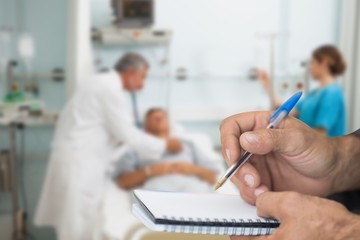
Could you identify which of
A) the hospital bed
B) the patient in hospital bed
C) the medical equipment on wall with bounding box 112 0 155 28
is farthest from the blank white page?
the medical equipment on wall with bounding box 112 0 155 28

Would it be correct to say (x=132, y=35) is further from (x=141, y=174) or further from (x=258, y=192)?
(x=258, y=192)

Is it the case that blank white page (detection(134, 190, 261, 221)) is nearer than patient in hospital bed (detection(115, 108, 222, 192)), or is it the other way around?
blank white page (detection(134, 190, 261, 221))

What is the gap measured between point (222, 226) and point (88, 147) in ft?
5.76

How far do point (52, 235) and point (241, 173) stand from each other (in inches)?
89.7

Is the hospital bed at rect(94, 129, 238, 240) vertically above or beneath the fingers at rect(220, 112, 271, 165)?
beneath

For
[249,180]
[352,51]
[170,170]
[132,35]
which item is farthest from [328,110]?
[249,180]

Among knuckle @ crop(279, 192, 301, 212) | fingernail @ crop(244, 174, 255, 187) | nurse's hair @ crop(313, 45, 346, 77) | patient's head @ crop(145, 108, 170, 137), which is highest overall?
knuckle @ crop(279, 192, 301, 212)

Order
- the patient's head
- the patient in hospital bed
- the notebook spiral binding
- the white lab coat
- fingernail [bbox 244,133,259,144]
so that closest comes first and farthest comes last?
A: the notebook spiral binding
fingernail [bbox 244,133,259,144]
the patient in hospital bed
the white lab coat
the patient's head

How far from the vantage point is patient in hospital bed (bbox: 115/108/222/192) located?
1945mm

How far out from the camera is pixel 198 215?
0.50 m

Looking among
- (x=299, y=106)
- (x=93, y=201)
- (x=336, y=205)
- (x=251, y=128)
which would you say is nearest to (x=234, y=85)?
(x=299, y=106)

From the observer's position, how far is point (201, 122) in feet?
9.14

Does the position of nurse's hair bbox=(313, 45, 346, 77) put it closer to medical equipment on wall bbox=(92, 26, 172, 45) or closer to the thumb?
medical equipment on wall bbox=(92, 26, 172, 45)

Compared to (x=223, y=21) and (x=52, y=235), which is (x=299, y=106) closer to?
(x=223, y=21)
